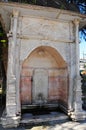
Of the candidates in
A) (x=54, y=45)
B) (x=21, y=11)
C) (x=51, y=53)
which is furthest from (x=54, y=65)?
(x=21, y=11)

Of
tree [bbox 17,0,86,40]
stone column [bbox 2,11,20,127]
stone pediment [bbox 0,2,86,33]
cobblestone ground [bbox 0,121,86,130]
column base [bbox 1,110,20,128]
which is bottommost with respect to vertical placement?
cobblestone ground [bbox 0,121,86,130]

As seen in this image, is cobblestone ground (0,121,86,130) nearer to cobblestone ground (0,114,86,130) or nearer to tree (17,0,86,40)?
cobblestone ground (0,114,86,130)

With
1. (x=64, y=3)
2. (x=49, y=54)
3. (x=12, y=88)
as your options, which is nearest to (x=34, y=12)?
(x=49, y=54)

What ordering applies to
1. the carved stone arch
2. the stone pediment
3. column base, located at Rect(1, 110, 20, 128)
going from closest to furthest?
column base, located at Rect(1, 110, 20, 128) < the stone pediment < the carved stone arch

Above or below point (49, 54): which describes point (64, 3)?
above

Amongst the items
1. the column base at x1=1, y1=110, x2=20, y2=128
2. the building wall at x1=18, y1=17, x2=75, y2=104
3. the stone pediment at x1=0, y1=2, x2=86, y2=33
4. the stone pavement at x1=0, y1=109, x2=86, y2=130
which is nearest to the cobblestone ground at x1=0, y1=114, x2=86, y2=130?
the stone pavement at x1=0, y1=109, x2=86, y2=130

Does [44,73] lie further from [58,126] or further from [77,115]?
[58,126]

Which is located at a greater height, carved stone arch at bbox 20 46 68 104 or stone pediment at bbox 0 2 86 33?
stone pediment at bbox 0 2 86 33

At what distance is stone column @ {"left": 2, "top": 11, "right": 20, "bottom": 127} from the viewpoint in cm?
484

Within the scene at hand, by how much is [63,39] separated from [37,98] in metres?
2.46

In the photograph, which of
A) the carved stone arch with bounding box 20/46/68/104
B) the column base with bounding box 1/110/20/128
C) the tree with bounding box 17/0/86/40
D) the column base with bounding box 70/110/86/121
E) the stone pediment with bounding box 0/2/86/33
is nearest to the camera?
the column base with bounding box 1/110/20/128

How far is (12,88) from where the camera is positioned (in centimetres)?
496

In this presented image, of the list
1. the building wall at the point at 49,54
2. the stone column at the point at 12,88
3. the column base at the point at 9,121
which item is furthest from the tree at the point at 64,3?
the column base at the point at 9,121

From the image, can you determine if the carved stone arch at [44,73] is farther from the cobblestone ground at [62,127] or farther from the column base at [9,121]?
the column base at [9,121]
